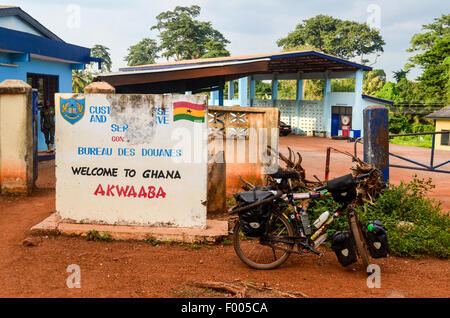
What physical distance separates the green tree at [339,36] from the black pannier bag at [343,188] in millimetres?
49547

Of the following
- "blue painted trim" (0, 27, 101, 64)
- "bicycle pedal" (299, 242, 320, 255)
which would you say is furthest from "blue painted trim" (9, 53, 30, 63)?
"bicycle pedal" (299, 242, 320, 255)

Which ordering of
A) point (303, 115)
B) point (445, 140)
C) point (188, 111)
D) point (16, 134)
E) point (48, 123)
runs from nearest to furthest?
1. point (188, 111)
2. point (16, 134)
3. point (48, 123)
4. point (445, 140)
5. point (303, 115)

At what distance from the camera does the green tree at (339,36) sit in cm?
5100

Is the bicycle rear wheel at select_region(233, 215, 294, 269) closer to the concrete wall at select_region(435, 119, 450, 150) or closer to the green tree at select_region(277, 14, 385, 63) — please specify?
the concrete wall at select_region(435, 119, 450, 150)

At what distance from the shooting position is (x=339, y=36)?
171 ft

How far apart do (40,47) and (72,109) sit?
26.2 ft

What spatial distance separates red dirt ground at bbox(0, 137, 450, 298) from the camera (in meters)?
4.24

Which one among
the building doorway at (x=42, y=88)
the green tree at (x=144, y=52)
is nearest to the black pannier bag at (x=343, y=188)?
the building doorway at (x=42, y=88)

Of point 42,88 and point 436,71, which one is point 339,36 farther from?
point 42,88

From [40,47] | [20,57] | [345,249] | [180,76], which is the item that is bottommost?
[345,249]

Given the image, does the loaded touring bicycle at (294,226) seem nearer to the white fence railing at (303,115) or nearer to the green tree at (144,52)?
the white fence railing at (303,115)

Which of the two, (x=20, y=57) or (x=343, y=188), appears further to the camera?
(x=20, y=57)

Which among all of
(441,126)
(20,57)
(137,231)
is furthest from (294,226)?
(441,126)

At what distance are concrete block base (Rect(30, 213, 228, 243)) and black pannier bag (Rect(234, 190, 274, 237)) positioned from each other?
1118 millimetres
